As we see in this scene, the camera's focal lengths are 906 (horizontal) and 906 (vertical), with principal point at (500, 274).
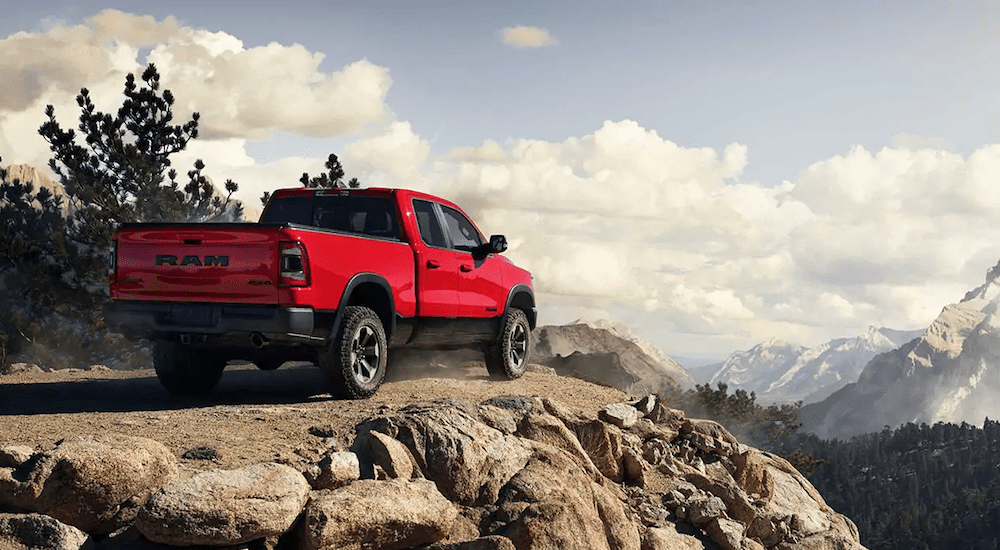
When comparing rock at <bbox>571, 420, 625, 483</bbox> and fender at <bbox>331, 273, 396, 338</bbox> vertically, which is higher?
fender at <bbox>331, 273, 396, 338</bbox>

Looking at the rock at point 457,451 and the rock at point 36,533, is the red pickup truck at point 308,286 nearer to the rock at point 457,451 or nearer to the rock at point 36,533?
the rock at point 457,451

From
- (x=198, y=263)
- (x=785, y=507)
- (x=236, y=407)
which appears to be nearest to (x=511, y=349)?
(x=785, y=507)

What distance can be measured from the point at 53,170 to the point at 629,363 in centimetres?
1917

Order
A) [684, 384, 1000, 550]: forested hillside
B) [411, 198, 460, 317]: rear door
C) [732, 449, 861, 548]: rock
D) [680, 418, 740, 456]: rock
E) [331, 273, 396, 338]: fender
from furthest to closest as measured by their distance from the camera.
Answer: [684, 384, 1000, 550]: forested hillside < [680, 418, 740, 456]: rock < [411, 198, 460, 317]: rear door < [732, 449, 861, 548]: rock < [331, 273, 396, 338]: fender

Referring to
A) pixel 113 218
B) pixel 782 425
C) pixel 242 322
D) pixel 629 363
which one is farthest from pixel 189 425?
pixel 782 425

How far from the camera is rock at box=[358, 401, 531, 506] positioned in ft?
22.5

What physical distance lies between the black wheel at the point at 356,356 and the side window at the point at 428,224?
1.36 metres

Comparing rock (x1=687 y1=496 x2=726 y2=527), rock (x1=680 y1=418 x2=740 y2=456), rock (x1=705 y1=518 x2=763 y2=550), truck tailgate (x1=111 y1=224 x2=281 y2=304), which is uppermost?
truck tailgate (x1=111 y1=224 x2=281 y2=304)

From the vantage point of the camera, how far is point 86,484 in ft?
18.4

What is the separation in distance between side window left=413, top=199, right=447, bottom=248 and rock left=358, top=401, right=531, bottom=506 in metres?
3.08

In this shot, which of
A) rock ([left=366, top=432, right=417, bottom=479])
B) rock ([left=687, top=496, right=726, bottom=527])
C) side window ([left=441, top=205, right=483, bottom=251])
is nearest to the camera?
rock ([left=366, top=432, right=417, bottom=479])

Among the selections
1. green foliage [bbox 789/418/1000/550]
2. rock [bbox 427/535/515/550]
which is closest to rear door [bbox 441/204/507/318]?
rock [bbox 427/535/515/550]

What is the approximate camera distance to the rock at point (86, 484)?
5.59 metres

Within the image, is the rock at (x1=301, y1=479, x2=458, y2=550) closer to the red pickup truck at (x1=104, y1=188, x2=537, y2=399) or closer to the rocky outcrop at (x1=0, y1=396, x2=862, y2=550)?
the rocky outcrop at (x1=0, y1=396, x2=862, y2=550)
